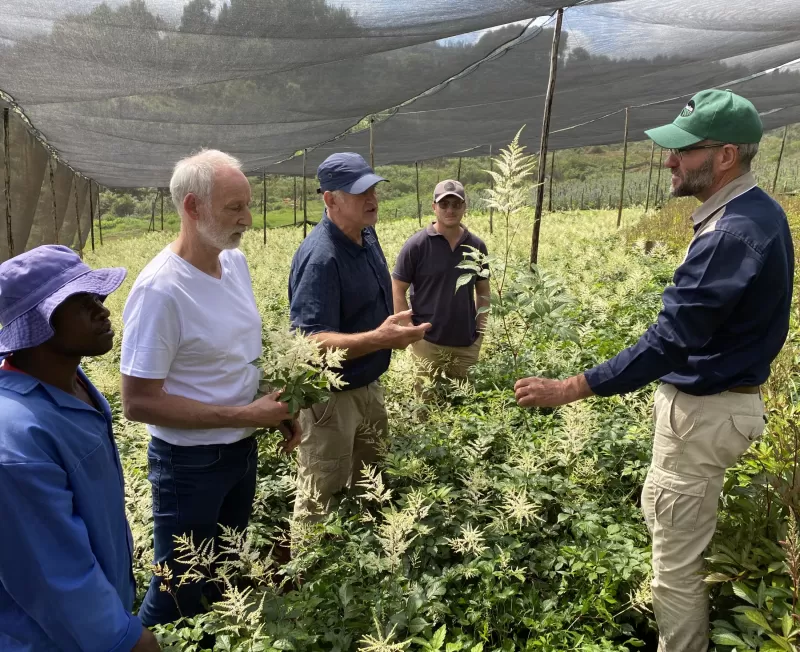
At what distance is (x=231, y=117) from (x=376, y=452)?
5.02 meters

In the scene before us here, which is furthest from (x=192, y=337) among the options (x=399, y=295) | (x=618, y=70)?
(x=618, y=70)

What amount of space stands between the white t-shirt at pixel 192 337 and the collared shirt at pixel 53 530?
608 millimetres

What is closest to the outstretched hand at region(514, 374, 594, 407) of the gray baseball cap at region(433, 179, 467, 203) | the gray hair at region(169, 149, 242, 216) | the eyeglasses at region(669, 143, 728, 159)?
the eyeglasses at region(669, 143, 728, 159)

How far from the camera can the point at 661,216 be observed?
43.6ft

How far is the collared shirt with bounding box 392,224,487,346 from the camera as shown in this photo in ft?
15.2

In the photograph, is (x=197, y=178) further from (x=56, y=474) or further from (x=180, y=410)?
(x=56, y=474)

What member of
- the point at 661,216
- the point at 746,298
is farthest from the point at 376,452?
the point at 661,216

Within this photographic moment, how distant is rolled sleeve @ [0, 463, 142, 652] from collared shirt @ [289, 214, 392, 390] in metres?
1.50

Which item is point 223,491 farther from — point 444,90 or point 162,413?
point 444,90

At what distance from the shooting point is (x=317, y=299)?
9.74 ft

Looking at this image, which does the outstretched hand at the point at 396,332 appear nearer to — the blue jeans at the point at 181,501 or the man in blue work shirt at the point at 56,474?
the blue jeans at the point at 181,501

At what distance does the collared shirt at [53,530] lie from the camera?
1.38 m

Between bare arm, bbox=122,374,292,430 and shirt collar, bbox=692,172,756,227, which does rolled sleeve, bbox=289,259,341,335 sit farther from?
shirt collar, bbox=692,172,756,227

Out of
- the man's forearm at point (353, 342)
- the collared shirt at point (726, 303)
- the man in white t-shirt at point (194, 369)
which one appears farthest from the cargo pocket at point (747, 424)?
the man in white t-shirt at point (194, 369)
